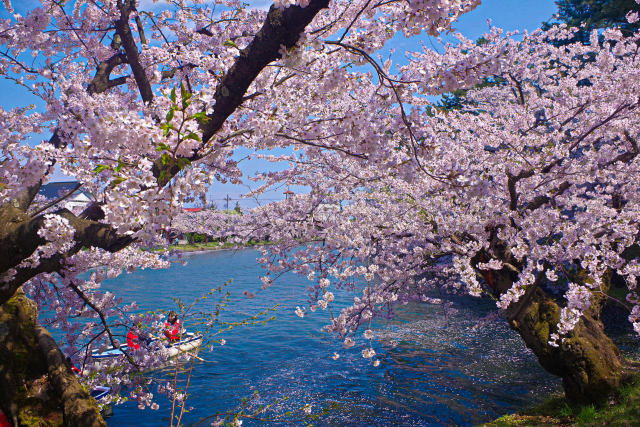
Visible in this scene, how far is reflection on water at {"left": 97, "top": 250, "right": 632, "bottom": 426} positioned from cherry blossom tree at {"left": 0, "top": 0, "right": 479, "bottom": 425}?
A: 4779 mm

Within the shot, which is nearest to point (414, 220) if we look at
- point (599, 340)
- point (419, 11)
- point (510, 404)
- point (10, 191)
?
point (599, 340)

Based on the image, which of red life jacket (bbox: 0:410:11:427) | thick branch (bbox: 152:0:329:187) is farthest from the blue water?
thick branch (bbox: 152:0:329:187)

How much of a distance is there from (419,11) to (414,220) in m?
5.70

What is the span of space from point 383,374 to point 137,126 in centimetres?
1077

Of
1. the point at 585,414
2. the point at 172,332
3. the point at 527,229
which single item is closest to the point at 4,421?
the point at 172,332

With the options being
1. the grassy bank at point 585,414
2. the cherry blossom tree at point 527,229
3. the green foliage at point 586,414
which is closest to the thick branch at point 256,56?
the cherry blossom tree at point 527,229

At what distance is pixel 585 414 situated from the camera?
6086 millimetres

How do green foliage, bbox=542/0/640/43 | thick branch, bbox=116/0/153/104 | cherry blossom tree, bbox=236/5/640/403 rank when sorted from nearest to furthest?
thick branch, bbox=116/0/153/104 → cherry blossom tree, bbox=236/5/640/403 → green foliage, bbox=542/0/640/43

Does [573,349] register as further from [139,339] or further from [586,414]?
[139,339]

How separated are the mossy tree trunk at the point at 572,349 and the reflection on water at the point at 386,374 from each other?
2488 mm

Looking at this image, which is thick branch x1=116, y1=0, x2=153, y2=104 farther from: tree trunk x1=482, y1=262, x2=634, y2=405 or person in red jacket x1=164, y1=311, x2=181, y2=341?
tree trunk x1=482, y1=262, x2=634, y2=405

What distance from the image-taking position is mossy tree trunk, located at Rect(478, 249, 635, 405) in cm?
647

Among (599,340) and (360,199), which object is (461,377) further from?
(360,199)

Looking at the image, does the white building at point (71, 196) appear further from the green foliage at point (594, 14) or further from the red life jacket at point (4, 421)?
the green foliage at point (594, 14)
